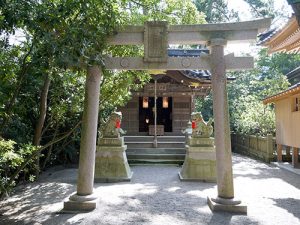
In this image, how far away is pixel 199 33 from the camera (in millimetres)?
6270

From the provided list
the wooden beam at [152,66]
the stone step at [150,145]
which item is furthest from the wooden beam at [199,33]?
the stone step at [150,145]

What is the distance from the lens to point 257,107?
1817 centimetres

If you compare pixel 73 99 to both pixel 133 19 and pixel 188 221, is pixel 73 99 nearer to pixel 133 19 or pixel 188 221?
pixel 133 19

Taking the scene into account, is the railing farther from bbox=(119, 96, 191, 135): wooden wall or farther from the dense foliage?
bbox=(119, 96, 191, 135): wooden wall

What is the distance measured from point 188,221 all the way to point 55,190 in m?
4.26

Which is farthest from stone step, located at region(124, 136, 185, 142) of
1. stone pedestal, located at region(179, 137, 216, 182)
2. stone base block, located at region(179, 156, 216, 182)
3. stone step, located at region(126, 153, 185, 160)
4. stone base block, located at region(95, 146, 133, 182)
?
stone base block, located at region(179, 156, 216, 182)

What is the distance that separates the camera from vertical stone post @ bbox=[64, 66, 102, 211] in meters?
5.98

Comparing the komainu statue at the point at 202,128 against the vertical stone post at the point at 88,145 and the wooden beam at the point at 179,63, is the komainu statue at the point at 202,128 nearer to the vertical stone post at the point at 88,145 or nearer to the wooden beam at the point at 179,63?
the wooden beam at the point at 179,63

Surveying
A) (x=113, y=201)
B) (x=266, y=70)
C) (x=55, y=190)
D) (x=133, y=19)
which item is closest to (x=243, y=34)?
(x=133, y=19)

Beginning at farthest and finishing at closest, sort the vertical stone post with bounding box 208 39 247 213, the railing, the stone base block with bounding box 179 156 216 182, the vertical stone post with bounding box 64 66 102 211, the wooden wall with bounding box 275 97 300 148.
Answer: the railing
the wooden wall with bounding box 275 97 300 148
the stone base block with bounding box 179 156 216 182
the vertical stone post with bounding box 64 66 102 211
the vertical stone post with bounding box 208 39 247 213

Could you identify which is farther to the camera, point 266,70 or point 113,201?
point 266,70

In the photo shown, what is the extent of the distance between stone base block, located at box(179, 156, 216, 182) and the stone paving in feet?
1.04

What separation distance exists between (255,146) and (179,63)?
11829mm

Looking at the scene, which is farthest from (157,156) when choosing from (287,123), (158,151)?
(287,123)
